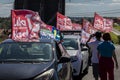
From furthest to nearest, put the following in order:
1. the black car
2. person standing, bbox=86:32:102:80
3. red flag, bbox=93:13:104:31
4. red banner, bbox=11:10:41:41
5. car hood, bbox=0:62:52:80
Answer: red flag, bbox=93:13:104:31 → red banner, bbox=11:10:41:41 → person standing, bbox=86:32:102:80 → the black car → car hood, bbox=0:62:52:80

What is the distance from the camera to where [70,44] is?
1609 cm

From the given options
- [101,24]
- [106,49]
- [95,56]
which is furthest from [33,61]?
[101,24]

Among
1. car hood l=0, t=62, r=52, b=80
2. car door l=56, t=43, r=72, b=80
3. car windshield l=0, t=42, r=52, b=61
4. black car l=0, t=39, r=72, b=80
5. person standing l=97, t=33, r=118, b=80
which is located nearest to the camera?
car hood l=0, t=62, r=52, b=80

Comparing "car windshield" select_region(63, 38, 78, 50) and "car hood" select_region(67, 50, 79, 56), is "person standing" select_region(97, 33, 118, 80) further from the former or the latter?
"car windshield" select_region(63, 38, 78, 50)

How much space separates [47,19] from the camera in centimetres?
4781

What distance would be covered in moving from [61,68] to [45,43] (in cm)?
84

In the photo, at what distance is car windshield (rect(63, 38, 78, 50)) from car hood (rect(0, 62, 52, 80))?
7.30 metres

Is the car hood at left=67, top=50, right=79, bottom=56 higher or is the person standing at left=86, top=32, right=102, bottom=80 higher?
the person standing at left=86, top=32, right=102, bottom=80

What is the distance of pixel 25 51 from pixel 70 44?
7016 millimetres

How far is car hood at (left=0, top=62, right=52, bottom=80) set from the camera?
7.63 metres

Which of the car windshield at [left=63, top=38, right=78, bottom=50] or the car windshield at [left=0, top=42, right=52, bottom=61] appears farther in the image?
the car windshield at [left=63, top=38, right=78, bottom=50]

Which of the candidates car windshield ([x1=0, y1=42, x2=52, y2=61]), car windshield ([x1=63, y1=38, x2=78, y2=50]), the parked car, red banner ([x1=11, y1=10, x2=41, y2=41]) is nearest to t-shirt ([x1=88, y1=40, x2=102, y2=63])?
the parked car

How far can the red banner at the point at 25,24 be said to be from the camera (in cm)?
1325

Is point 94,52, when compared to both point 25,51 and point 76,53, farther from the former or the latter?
point 25,51
